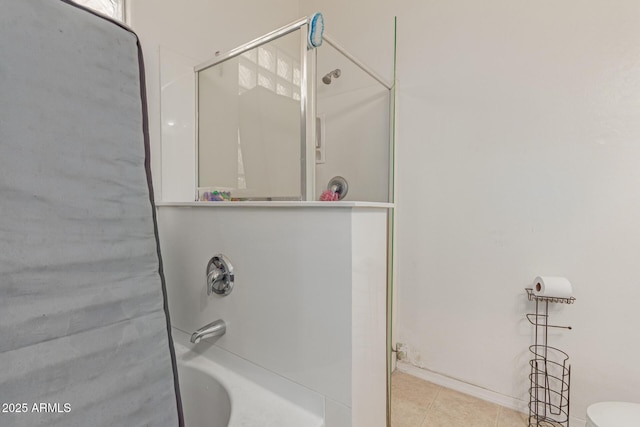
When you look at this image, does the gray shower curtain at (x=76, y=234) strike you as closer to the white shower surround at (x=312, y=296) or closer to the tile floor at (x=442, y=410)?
the white shower surround at (x=312, y=296)

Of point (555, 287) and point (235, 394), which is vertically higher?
point (555, 287)

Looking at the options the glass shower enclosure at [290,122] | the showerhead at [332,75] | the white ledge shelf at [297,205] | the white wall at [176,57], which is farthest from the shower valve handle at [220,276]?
the showerhead at [332,75]

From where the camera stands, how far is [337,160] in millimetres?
1703

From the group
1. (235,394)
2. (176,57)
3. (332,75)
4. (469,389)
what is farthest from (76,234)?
(469,389)

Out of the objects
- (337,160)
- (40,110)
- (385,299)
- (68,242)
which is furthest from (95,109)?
(337,160)

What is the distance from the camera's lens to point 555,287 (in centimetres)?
126

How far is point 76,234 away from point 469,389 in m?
1.89

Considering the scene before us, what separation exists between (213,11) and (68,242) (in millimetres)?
1557

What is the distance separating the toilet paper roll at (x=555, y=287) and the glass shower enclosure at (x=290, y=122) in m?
0.82

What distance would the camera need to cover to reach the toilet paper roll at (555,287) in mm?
1257

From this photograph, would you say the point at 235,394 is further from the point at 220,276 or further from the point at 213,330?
the point at 220,276

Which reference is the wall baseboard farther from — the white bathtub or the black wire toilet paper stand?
the white bathtub

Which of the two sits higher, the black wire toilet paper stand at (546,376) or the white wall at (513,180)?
the white wall at (513,180)

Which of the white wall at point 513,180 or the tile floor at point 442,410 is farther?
the tile floor at point 442,410
